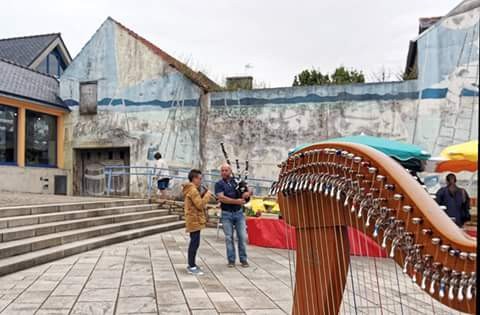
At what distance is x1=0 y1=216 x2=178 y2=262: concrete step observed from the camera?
22.9 feet

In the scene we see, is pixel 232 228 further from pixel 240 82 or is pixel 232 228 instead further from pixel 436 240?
pixel 240 82

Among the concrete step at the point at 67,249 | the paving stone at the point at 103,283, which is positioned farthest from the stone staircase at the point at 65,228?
the paving stone at the point at 103,283

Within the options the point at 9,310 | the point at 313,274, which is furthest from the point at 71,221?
the point at 313,274

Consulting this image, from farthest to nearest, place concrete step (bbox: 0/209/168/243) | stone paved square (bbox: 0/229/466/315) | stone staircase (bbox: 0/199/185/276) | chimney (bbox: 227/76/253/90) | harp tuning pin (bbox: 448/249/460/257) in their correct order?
chimney (bbox: 227/76/253/90), concrete step (bbox: 0/209/168/243), stone staircase (bbox: 0/199/185/276), stone paved square (bbox: 0/229/466/315), harp tuning pin (bbox: 448/249/460/257)

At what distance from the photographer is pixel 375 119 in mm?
14266

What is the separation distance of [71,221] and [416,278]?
29.3 feet

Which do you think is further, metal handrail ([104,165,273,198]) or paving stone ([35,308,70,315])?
metal handrail ([104,165,273,198])

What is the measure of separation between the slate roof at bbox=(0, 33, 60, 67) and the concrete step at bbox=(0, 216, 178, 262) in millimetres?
15760

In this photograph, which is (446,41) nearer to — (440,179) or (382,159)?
(440,179)

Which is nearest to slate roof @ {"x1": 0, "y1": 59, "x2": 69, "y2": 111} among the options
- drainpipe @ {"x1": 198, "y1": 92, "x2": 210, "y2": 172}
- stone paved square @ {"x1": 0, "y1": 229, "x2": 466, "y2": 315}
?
drainpipe @ {"x1": 198, "y1": 92, "x2": 210, "y2": 172}

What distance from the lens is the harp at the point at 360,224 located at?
4.39 ft

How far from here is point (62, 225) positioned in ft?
29.3

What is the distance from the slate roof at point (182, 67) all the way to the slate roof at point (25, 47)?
838 cm

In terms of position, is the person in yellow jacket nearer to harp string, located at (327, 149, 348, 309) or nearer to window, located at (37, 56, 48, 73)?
harp string, located at (327, 149, 348, 309)
